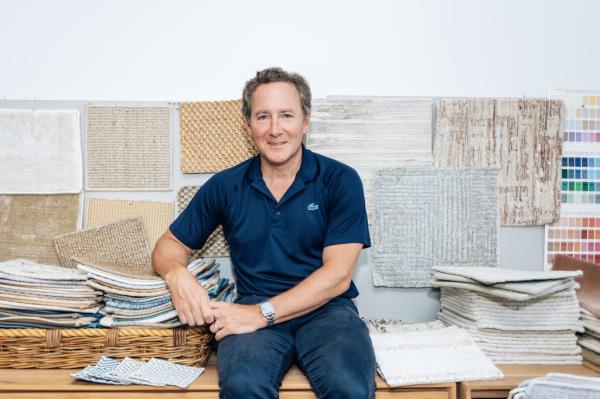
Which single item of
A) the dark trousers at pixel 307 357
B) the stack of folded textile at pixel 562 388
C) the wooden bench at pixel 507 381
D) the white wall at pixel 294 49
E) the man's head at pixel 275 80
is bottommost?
the wooden bench at pixel 507 381

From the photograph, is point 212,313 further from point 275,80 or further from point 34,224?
point 34,224

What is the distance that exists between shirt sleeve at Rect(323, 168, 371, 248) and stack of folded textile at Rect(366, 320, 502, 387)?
318mm

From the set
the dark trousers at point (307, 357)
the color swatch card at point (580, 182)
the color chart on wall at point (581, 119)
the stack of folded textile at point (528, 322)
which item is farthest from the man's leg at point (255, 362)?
the color chart on wall at point (581, 119)

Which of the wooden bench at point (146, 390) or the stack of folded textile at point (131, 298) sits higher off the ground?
the stack of folded textile at point (131, 298)

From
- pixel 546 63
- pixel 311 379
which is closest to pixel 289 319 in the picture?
pixel 311 379

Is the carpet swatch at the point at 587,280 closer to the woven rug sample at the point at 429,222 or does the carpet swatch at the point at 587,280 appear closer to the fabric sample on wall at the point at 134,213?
the woven rug sample at the point at 429,222

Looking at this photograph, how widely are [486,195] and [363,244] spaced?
619mm

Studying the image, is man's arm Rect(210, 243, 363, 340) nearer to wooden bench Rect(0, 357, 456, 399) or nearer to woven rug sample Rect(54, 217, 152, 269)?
wooden bench Rect(0, 357, 456, 399)

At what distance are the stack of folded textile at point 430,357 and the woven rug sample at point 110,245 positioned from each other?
875mm

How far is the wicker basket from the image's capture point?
1.49 meters

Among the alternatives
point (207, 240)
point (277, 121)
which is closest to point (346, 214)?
point (277, 121)

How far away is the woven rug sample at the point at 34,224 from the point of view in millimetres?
1902

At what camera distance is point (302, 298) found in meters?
1.51

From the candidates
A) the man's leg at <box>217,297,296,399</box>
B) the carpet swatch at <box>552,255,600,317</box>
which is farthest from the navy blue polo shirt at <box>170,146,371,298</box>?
the carpet swatch at <box>552,255,600,317</box>
